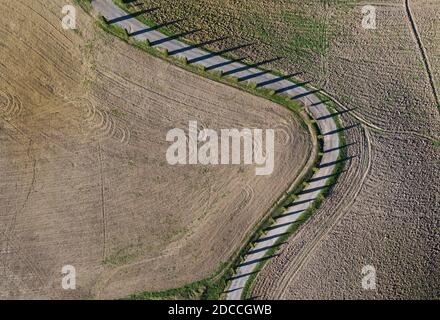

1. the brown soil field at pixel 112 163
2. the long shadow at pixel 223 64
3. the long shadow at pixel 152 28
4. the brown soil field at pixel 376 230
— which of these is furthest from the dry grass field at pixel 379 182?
the brown soil field at pixel 112 163

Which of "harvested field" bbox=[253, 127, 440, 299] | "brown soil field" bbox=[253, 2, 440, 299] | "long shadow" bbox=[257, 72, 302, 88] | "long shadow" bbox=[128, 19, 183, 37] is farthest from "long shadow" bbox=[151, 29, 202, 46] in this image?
"harvested field" bbox=[253, 127, 440, 299]

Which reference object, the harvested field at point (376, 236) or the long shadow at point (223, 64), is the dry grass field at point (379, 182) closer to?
the harvested field at point (376, 236)

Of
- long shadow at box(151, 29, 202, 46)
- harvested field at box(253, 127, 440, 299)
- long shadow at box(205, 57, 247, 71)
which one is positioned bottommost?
harvested field at box(253, 127, 440, 299)

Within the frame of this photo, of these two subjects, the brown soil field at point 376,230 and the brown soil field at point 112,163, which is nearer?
the brown soil field at point 376,230

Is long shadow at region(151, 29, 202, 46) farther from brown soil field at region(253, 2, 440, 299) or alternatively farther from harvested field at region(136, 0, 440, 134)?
brown soil field at region(253, 2, 440, 299)

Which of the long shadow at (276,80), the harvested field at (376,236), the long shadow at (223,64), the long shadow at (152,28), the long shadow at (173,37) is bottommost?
the harvested field at (376,236)

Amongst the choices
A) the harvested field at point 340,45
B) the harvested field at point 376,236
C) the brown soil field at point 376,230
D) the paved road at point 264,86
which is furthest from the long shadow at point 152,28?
the harvested field at point 376,236

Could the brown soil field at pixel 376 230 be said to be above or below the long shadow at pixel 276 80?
below
